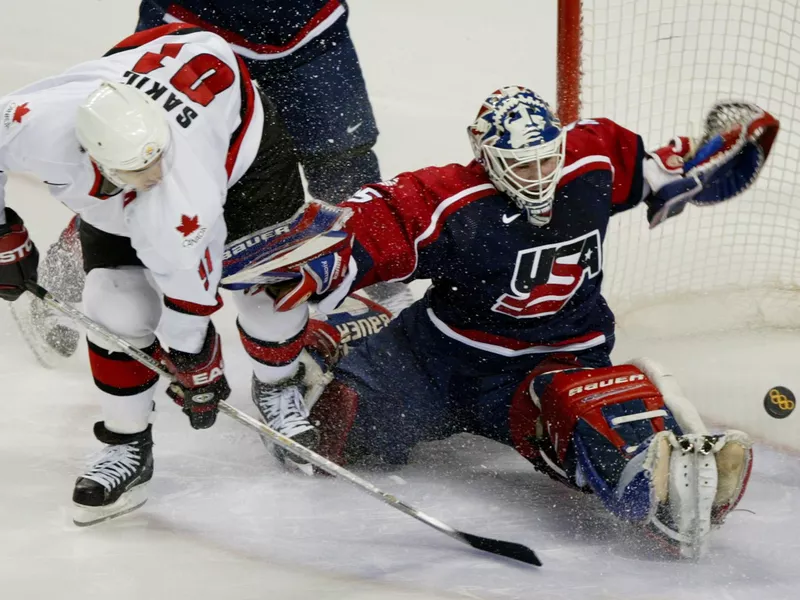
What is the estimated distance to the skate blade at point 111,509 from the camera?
2223 mm

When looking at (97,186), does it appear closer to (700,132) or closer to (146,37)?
(146,37)

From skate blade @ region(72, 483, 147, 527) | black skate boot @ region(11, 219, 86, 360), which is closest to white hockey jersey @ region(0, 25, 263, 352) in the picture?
skate blade @ region(72, 483, 147, 527)

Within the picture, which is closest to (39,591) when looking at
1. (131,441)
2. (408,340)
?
(131,441)

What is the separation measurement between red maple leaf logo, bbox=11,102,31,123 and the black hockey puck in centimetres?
169

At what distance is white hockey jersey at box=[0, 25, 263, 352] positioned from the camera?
189 centimetres

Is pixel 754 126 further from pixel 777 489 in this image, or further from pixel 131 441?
pixel 131 441

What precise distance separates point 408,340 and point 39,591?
3.13 ft

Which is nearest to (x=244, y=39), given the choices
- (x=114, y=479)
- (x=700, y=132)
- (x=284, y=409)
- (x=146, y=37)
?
(x=146, y=37)

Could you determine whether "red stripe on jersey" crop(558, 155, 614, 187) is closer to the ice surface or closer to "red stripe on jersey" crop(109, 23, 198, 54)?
the ice surface

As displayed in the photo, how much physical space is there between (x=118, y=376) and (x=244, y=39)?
1.00 meters

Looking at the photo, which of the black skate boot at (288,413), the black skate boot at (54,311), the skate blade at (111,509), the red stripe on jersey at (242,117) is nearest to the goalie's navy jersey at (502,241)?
the red stripe on jersey at (242,117)

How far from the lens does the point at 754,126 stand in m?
2.47

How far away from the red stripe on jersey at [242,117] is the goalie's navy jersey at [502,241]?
264mm

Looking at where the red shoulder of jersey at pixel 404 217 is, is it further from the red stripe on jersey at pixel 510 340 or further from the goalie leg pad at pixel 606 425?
the goalie leg pad at pixel 606 425
